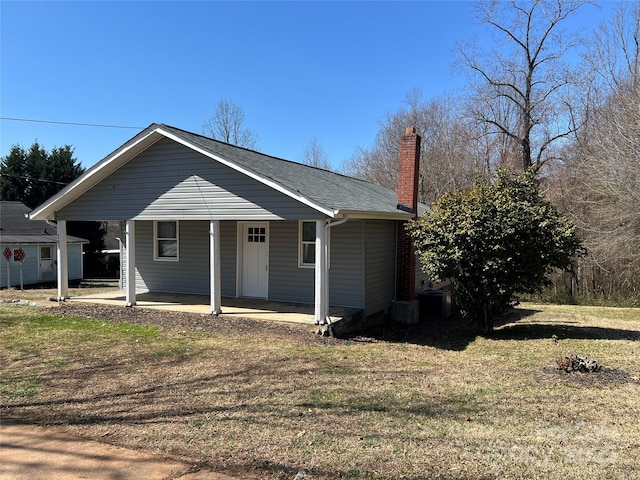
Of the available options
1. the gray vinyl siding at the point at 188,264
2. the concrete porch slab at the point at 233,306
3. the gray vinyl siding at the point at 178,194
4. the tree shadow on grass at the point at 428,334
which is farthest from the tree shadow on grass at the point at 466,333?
the gray vinyl siding at the point at 188,264

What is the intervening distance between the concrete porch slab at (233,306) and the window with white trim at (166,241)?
1.12 m

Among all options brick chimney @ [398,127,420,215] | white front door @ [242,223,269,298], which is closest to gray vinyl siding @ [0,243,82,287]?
white front door @ [242,223,269,298]

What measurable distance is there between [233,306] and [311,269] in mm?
2142

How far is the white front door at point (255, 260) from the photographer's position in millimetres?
12031

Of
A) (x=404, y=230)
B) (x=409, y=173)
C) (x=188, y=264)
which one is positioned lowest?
(x=188, y=264)

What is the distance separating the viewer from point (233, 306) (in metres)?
11.3

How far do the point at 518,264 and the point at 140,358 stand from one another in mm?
7168

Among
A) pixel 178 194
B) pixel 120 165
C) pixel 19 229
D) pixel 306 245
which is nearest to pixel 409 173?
pixel 306 245

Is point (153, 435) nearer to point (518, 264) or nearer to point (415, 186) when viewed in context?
point (518, 264)

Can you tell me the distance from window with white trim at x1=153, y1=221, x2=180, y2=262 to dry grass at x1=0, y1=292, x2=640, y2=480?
14.8 ft

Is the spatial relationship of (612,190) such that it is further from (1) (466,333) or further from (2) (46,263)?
(2) (46,263)

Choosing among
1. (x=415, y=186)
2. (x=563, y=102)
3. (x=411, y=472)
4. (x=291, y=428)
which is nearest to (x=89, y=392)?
(x=291, y=428)

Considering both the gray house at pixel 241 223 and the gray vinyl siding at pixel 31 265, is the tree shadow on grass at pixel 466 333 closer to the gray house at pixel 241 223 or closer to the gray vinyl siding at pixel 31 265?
the gray house at pixel 241 223

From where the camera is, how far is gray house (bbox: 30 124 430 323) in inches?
386
